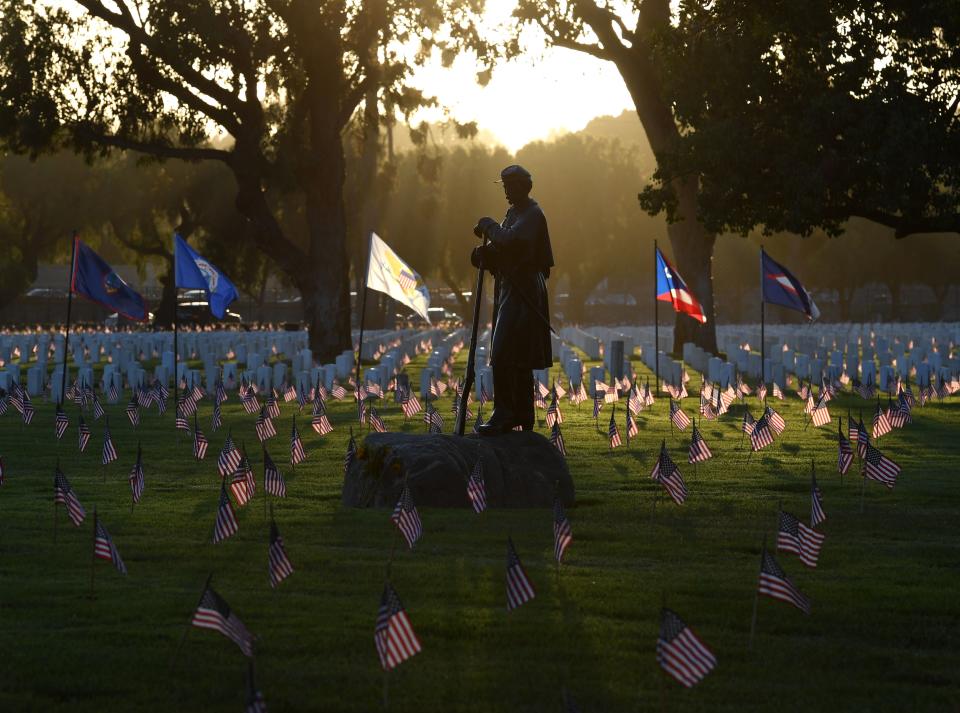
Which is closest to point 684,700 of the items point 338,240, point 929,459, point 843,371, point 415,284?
point 929,459

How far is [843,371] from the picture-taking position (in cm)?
3512

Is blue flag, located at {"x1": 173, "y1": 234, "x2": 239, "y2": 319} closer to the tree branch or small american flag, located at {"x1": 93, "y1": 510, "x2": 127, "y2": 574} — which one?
the tree branch

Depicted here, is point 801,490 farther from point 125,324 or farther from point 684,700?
point 125,324

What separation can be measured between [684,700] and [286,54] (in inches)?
1361

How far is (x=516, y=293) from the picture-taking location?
45.9ft

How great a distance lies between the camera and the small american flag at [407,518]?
34.1ft

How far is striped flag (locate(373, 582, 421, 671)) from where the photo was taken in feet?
22.3

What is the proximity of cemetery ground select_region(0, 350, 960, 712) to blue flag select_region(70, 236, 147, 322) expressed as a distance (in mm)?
8698

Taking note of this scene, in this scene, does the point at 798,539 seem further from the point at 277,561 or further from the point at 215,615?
the point at 215,615

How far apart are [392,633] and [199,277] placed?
20.5 meters

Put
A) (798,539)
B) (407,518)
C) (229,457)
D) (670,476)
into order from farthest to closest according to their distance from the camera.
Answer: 1. (229,457)
2. (670,476)
3. (407,518)
4. (798,539)

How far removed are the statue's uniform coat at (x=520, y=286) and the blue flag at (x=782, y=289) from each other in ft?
46.6

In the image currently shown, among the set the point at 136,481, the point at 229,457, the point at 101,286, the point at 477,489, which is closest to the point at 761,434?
the point at 477,489

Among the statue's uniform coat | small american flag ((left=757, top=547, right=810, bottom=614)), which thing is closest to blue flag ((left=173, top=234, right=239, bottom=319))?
the statue's uniform coat
